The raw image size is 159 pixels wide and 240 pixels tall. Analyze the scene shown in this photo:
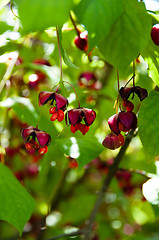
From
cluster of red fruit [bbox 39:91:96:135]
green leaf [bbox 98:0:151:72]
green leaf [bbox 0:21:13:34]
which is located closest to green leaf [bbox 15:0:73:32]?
green leaf [bbox 98:0:151:72]

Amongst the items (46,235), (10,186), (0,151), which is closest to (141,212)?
(46,235)

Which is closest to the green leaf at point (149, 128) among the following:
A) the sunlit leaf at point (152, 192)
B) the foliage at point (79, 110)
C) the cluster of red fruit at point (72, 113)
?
the foliage at point (79, 110)

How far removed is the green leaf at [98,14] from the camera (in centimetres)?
56

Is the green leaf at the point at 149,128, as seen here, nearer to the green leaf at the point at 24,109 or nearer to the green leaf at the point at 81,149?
the green leaf at the point at 81,149

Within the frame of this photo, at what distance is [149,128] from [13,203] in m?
0.43

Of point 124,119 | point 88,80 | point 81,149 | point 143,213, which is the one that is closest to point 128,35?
point 124,119

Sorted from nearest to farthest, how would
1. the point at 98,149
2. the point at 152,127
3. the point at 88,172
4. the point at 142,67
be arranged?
the point at 152,127 < the point at 98,149 < the point at 142,67 < the point at 88,172

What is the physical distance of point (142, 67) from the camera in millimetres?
1346

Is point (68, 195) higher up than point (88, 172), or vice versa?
point (88, 172)

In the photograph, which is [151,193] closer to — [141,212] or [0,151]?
[0,151]

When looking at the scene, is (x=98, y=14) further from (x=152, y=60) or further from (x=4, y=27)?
(x=4, y=27)

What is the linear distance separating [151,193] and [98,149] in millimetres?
223

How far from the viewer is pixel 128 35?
0.67 m

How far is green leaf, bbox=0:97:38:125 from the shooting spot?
1094 mm
